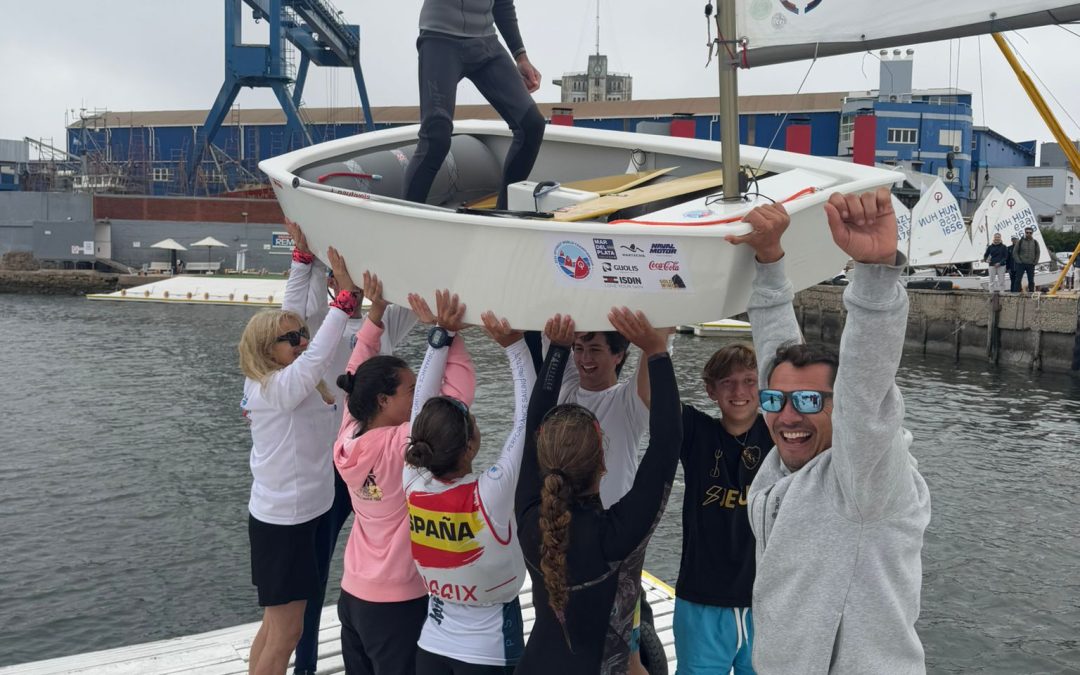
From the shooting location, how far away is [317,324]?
4.51m

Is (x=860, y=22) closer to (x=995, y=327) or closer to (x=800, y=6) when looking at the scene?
(x=800, y=6)

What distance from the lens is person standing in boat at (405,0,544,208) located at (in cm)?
408

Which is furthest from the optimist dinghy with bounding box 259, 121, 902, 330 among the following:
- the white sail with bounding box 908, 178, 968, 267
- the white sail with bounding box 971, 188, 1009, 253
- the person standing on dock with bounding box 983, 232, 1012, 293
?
the white sail with bounding box 971, 188, 1009, 253

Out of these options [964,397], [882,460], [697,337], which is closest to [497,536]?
[882,460]

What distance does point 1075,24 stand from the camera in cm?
275

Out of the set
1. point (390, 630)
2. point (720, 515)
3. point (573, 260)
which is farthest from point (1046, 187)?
point (390, 630)

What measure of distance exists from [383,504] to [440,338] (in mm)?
604

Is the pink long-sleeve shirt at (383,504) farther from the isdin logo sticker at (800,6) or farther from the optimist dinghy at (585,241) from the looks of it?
the isdin logo sticker at (800,6)

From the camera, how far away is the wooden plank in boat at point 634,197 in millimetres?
3778

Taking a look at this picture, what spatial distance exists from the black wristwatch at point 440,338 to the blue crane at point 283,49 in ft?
147

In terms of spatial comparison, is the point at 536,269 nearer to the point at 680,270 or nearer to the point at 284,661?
the point at 680,270

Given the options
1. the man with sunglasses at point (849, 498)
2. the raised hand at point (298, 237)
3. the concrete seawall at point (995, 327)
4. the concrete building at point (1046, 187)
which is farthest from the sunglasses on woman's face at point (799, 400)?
the concrete building at point (1046, 187)

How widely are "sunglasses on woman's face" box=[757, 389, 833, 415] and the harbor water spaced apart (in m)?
6.81

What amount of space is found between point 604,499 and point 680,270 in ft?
3.05
